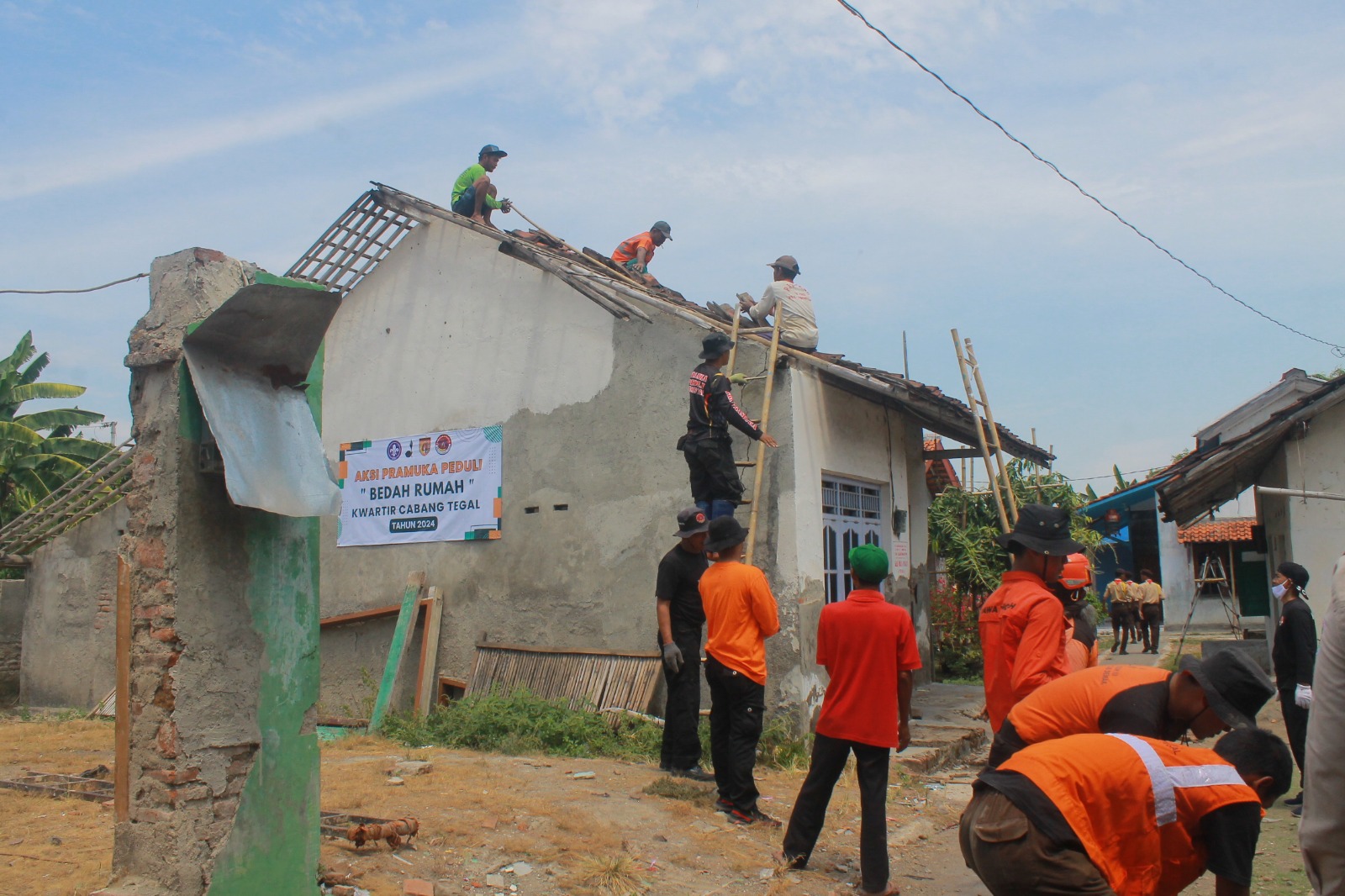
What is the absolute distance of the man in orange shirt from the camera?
242 inches

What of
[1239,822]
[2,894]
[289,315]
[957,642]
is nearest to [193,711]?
[2,894]

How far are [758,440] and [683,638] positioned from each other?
1827mm

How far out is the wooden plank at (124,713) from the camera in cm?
436

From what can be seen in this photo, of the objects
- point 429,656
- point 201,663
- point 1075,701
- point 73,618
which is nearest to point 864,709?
point 1075,701

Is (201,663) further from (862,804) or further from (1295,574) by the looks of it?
(1295,574)

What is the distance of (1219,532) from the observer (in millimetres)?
26469

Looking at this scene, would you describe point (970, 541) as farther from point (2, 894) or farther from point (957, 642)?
point (2, 894)

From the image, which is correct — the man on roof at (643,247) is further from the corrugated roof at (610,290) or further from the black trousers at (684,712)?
the black trousers at (684,712)

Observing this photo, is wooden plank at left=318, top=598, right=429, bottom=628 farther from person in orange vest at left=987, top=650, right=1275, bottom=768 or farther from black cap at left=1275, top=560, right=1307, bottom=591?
person in orange vest at left=987, top=650, right=1275, bottom=768

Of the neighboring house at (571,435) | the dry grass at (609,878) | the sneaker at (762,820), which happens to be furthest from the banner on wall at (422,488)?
the dry grass at (609,878)

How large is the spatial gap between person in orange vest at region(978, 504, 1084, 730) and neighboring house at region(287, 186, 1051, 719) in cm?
411

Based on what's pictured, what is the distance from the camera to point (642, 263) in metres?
12.6

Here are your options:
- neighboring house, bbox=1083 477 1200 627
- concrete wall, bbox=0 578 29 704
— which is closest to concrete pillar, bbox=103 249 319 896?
concrete wall, bbox=0 578 29 704

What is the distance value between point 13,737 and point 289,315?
7767 mm
